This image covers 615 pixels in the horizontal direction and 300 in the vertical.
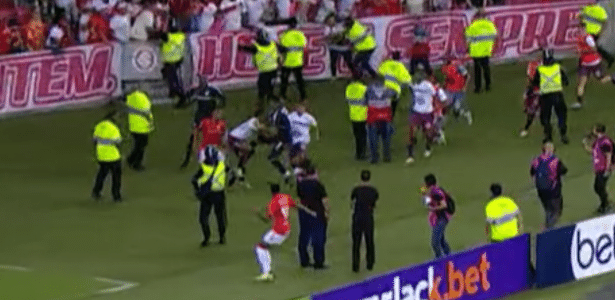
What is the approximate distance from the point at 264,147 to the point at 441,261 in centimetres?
1129

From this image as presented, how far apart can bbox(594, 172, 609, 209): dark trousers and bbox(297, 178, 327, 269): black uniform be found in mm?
5435

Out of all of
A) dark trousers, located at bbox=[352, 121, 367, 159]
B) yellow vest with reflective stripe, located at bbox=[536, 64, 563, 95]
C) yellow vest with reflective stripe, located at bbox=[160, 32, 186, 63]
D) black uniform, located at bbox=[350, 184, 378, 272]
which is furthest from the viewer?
yellow vest with reflective stripe, located at bbox=[160, 32, 186, 63]

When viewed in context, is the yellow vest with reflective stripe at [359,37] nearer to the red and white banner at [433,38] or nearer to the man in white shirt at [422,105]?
the red and white banner at [433,38]

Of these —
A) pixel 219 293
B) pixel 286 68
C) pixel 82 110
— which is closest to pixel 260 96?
pixel 286 68

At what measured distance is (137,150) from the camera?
109 feet

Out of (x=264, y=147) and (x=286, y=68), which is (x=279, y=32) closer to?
(x=286, y=68)

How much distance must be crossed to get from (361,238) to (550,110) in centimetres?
900

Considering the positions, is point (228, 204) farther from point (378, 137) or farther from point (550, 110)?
point (550, 110)

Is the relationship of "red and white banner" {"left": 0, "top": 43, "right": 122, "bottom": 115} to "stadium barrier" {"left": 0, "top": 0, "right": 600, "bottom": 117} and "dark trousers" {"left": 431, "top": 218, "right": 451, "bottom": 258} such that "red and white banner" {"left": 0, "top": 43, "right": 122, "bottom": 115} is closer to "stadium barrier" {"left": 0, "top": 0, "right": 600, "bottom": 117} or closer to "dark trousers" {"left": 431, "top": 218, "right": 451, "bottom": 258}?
"stadium barrier" {"left": 0, "top": 0, "right": 600, "bottom": 117}

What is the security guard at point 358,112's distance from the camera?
33.0 metres

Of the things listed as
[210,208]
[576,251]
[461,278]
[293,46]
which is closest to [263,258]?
[210,208]

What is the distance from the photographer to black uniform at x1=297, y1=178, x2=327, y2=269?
25.9 m

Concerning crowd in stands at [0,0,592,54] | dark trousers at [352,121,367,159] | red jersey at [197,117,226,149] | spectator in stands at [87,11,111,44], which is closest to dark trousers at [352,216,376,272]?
red jersey at [197,117,226,149]

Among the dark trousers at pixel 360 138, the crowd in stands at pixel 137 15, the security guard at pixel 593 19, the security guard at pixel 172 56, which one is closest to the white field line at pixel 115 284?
the dark trousers at pixel 360 138
